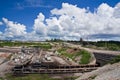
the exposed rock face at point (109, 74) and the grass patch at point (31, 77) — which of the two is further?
the grass patch at point (31, 77)

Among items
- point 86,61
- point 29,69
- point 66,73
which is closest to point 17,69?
point 29,69

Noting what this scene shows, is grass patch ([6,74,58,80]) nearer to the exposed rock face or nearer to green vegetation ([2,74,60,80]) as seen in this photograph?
green vegetation ([2,74,60,80])

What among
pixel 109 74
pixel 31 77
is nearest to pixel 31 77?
pixel 31 77

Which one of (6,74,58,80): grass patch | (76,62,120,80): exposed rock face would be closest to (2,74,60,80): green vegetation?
(6,74,58,80): grass patch

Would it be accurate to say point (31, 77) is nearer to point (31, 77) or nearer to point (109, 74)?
point (31, 77)

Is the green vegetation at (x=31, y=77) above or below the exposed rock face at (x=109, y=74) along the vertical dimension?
below

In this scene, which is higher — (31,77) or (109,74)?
(109,74)

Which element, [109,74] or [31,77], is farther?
[31,77]

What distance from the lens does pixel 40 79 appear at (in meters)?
72.1

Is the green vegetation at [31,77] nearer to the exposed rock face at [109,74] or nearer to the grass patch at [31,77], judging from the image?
the grass patch at [31,77]

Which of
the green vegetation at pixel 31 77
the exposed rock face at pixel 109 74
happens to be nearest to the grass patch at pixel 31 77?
the green vegetation at pixel 31 77

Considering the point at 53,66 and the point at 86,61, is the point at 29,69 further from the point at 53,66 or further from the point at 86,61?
the point at 86,61

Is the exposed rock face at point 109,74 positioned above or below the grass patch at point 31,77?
above

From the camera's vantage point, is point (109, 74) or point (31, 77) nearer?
point (109, 74)
